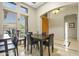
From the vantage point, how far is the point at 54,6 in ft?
6.89

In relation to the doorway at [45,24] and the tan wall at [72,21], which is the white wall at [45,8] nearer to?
the doorway at [45,24]

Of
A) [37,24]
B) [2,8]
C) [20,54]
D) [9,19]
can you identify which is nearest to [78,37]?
[37,24]

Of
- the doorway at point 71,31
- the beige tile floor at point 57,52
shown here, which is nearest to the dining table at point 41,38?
the beige tile floor at point 57,52

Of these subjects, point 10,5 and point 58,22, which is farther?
point 58,22

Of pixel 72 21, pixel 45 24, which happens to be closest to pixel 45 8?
pixel 45 24

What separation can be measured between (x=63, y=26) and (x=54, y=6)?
0.44 m

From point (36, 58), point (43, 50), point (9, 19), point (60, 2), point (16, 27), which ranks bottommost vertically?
point (36, 58)

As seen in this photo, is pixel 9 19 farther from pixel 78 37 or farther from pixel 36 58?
pixel 78 37

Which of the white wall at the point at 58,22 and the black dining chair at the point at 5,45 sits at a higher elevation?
the white wall at the point at 58,22

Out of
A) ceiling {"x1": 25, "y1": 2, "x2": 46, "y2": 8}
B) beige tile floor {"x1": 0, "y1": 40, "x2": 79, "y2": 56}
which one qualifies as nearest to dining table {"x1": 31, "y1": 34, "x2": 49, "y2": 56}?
beige tile floor {"x1": 0, "y1": 40, "x2": 79, "y2": 56}

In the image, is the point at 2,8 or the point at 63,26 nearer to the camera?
the point at 2,8

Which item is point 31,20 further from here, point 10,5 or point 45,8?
point 10,5

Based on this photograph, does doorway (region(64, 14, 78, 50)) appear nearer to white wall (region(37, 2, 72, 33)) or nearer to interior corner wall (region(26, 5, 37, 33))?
white wall (region(37, 2, 72, 33))

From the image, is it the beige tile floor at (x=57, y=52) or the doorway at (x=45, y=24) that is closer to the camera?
the beige tile floor at (x=57, y=52)
